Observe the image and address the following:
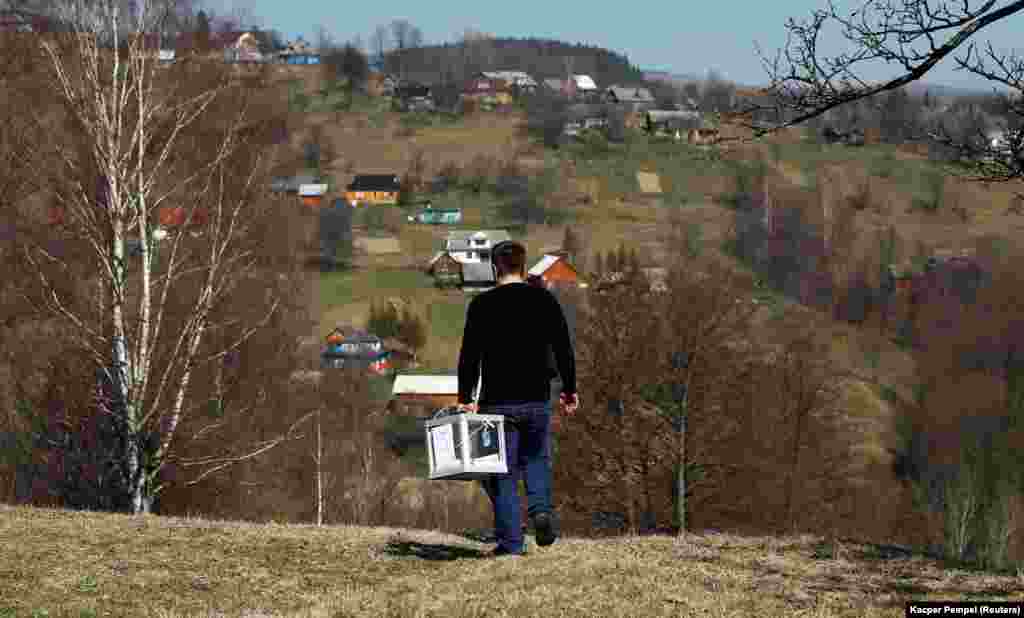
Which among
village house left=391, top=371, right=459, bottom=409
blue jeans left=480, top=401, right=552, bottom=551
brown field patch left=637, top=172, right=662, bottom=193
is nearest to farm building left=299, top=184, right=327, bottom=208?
brown field patch left=637, top=172, right=662, bottom=193

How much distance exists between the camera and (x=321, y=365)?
4044cm

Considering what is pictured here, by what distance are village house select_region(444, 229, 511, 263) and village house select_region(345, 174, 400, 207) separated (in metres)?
11.1

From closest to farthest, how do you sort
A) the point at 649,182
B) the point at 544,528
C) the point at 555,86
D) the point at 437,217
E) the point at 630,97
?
the point at 544,528 → the point at 437,217 → the point at 649,182 → the point at 630,97 → the point at 555,86

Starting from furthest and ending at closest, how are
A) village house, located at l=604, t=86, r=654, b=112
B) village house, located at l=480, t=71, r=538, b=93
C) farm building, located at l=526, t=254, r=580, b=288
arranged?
village house, located at l=480, t=71, r=538, b=93, village house, located at l=604, t=86, r=654, b=112, farm building, located at l=526, t=254, r=580, b=288

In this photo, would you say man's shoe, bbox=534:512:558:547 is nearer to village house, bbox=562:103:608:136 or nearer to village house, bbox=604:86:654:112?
village house, bbox=562:103:608:136

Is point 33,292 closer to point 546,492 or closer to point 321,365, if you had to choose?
point 321,365

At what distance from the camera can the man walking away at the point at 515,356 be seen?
376 inches

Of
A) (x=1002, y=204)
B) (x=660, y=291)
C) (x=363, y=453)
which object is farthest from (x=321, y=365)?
(x=1002, y=204)

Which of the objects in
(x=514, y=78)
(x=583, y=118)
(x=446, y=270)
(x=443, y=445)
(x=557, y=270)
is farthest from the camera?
(x=514, y=78)

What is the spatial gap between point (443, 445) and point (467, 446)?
8.9 inches

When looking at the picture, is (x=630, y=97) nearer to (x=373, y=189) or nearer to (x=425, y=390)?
(x=373, y=189)

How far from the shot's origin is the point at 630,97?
561ft

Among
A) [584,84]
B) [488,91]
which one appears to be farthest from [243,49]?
[584,84]

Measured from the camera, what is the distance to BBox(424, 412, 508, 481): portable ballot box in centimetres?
943
